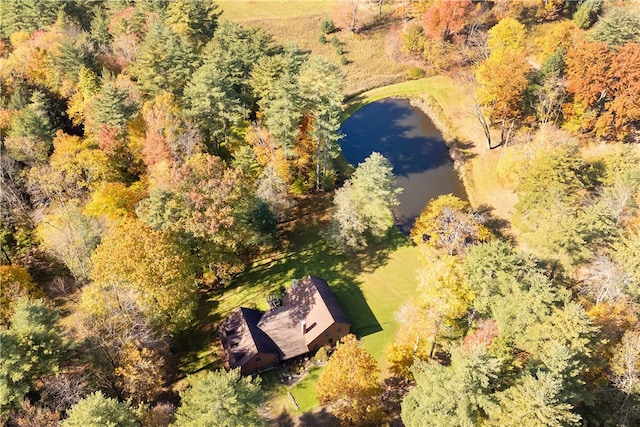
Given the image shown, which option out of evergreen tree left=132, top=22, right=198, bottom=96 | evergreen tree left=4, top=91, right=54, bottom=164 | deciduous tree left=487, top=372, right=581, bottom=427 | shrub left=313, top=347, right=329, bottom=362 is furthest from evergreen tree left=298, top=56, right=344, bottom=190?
deciduous tree left=487, top=372, right=581, bottom=427

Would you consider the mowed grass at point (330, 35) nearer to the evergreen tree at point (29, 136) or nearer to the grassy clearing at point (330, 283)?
the grassy clearing at point (330, 283)

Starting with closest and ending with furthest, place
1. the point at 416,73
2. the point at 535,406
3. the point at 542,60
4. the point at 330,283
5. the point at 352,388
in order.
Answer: the point at 535,406 < the point at 352,388 < the point at 330,283 < the point at 542,60 < the point at 416,73

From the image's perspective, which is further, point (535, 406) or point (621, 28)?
point (621, 28)

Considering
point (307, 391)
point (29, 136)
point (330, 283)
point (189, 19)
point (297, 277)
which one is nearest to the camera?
point (307, 391)

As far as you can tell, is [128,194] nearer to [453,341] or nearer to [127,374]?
[127,374]

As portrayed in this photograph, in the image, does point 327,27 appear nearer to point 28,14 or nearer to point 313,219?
point 313,219

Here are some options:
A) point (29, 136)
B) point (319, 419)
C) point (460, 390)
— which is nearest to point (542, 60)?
point (460, 390)
